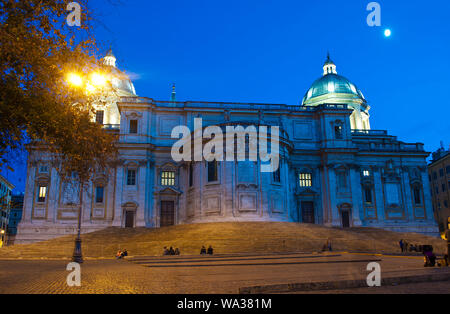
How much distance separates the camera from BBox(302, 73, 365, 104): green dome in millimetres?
56188

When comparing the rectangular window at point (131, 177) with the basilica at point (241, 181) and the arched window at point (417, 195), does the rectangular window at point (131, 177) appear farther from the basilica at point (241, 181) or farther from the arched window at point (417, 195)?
the arched window at point (417, 195)

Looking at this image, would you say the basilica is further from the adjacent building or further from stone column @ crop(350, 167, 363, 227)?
the adjacent building

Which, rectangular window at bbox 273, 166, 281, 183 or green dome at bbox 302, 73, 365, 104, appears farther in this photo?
green dome at bbox 302, 73, 365, 104

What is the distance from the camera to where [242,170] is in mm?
35719

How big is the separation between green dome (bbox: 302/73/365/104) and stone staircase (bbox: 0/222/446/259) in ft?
89.6

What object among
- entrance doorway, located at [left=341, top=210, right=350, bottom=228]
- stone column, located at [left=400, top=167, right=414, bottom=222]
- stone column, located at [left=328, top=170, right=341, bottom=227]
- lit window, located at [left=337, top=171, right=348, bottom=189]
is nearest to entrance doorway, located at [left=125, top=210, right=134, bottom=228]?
stone column, located at [left=328, top=170, right=341, bottom=227]

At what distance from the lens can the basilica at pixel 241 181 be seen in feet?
120

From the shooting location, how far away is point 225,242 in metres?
27.6

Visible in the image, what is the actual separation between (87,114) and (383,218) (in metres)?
40.2

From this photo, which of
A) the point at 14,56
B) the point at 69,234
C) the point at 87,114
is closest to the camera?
the point at 14,56

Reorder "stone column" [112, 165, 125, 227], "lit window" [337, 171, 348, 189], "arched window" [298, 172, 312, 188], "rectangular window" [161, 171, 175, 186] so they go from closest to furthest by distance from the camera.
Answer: "stone column" [112, 165, 125, 227] < "rectangular window" [161, 171, 175, 186] < "lit window" [337, 171, 348, 189] < "arched window" [298, 172, 312, 188]

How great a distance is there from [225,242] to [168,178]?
53.4 ft
